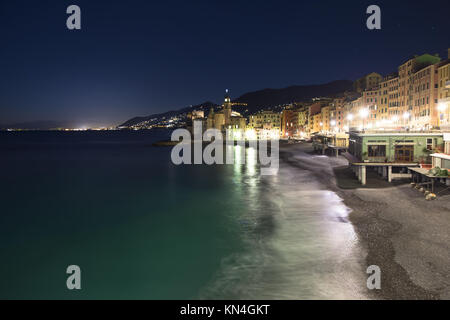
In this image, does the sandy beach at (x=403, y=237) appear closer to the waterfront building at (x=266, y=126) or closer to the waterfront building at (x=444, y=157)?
the waterfront building at (x=444, y=157)

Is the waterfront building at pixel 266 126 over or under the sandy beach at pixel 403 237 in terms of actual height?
over

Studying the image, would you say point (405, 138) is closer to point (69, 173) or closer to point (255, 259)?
point (255, 259)

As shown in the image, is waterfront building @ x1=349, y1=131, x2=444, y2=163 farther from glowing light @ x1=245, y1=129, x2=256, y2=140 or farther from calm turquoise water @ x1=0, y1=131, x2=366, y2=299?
glowing light @ x1=245, y1=129, x2=256, y2=140

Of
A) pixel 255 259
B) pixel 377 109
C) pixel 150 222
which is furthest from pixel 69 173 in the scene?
pixel 377 109

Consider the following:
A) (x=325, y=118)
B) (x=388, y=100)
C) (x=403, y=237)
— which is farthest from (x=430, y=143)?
(x=325, y=118)

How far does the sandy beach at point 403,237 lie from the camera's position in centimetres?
1438

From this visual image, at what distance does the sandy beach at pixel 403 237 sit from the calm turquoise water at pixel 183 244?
1120 millimetres

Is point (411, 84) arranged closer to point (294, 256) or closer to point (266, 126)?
point (294, 256)

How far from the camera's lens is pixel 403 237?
19781 millimetres

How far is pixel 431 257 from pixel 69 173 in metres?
59.8

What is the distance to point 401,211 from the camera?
82.9 feet

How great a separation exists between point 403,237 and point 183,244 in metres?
13.5

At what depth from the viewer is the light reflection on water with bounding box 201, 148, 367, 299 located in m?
15.3

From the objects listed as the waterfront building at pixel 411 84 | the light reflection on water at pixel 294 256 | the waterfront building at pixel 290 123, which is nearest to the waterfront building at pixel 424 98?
the waterfront building at pixel 411 84
